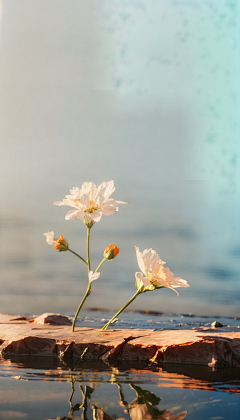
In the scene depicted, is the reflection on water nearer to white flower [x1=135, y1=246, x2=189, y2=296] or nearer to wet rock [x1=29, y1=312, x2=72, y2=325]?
white flower [x1=135, y1=246, x2=189, y2=296]

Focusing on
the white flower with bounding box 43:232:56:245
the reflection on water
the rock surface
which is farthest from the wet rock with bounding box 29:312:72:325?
the reflection on water

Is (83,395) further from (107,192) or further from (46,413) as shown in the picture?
(107,192)

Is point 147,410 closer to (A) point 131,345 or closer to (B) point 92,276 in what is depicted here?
(A) point 131,345

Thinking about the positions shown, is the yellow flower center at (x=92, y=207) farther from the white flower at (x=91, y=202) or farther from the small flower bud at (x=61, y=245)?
the small flower bud at (x=61, y=245)

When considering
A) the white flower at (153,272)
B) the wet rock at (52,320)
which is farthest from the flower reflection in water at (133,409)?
the wet rock at (52,320)

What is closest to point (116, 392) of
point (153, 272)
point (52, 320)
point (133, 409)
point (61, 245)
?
point (133, 409)

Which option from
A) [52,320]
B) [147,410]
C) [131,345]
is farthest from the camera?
[52,320]
